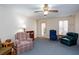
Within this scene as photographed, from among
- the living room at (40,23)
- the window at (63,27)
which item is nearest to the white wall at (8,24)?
the living room at (40,23)

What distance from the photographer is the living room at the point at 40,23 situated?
242cm

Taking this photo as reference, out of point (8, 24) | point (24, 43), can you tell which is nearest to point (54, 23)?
point (24, 43)

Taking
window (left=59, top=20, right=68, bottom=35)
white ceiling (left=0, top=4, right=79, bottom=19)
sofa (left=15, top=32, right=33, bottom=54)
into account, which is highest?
white ceiling (left=0, top=4, right=79, bottom=19)

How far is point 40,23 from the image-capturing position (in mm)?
2479

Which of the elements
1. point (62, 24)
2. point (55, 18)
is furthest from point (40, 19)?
point (62, 24)

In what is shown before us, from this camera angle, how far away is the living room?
2.42 m

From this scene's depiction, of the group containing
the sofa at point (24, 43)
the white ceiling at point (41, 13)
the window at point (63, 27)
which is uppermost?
the white ceiling at point (41, 13)

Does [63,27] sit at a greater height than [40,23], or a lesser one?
lesser

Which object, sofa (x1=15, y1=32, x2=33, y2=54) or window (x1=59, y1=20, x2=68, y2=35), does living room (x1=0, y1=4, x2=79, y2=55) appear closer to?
window (x1=59, y1=20, x2=68, y2=35)

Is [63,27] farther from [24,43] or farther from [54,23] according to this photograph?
[24,43]

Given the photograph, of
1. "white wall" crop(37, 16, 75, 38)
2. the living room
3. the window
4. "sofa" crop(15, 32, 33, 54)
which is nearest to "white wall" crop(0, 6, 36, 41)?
the living room

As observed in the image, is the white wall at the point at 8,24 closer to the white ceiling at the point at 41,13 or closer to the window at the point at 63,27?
the white ceiling at the point at 41,13

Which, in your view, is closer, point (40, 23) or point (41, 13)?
point (40, 23)

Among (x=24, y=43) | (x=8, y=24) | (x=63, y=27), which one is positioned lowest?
(x=24, y=43)
